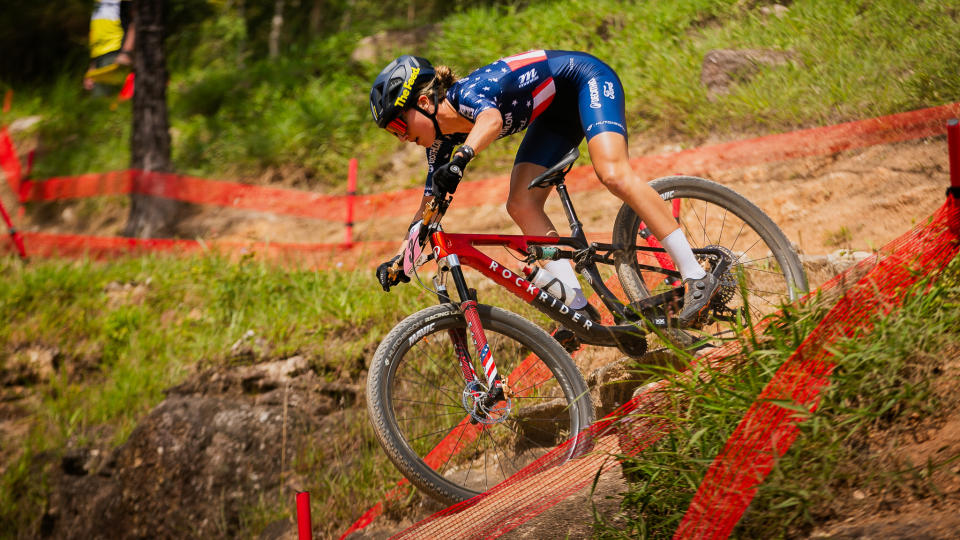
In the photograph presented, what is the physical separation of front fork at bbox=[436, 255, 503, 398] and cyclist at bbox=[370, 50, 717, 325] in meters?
0.30

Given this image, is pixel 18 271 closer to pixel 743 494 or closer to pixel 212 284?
pixel 212 284

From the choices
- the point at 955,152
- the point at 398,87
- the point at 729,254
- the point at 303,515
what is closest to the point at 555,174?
the point at 398,87

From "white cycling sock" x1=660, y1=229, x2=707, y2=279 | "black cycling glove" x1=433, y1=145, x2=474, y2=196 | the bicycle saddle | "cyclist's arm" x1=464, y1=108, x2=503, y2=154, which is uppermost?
"cyclist's arm" x1=464, y1=108, x2=503, y2=154

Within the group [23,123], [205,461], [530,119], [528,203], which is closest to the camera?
[530,119]

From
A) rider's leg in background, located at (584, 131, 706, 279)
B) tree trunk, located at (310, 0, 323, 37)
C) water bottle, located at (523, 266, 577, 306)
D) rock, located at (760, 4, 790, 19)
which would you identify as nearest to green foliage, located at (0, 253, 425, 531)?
water bottle, located at (523, 266, 577, 306)

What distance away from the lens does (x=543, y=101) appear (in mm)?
3744

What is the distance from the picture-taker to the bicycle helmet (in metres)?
3.47

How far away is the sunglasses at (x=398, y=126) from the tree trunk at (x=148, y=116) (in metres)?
6.79

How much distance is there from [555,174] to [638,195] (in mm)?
426

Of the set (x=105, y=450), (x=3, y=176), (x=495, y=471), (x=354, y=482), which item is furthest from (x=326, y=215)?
(x=3, y=176)

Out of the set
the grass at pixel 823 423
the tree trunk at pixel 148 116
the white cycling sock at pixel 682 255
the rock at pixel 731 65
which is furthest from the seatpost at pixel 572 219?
the tree trunk at pixel 148 116

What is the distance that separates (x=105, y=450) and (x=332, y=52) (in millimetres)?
7758

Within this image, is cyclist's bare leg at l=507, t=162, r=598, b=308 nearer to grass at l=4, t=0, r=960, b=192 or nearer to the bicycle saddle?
the bicycle saddle

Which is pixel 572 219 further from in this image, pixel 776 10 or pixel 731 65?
pixel 776 10
